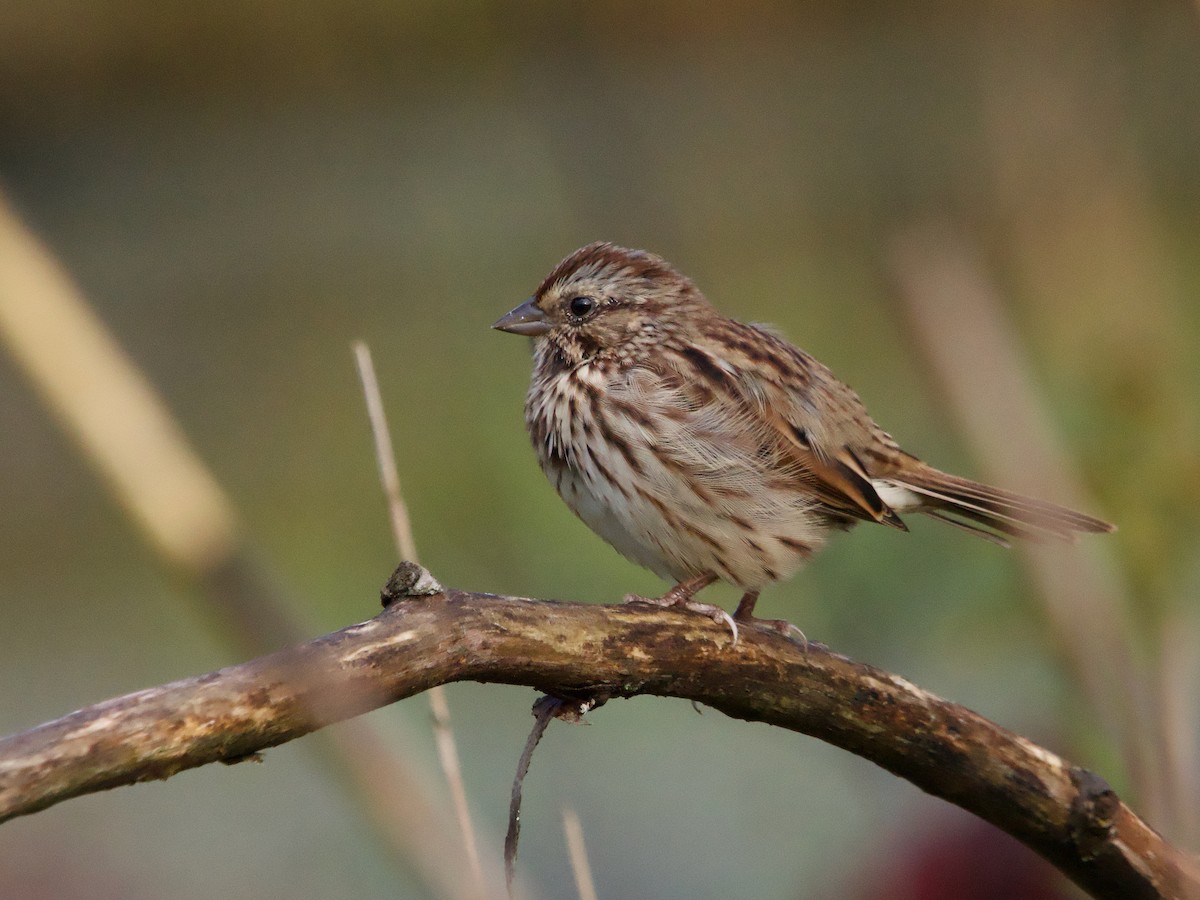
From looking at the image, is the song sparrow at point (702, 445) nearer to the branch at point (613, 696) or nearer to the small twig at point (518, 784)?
the branch at point (613, 696)

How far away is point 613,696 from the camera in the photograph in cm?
151

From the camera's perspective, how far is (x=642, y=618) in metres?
1.54

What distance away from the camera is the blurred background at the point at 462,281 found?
341cm

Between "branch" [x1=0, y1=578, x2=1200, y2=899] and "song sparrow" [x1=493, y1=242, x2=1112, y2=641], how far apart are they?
513mm

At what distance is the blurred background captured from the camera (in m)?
3.41

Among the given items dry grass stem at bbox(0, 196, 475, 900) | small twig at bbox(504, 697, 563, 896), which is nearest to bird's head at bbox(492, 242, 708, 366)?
small twig at bbox(504, 697, 563, 896)

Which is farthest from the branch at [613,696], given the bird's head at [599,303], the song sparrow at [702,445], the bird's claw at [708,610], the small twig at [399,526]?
the bird's head at [599,303]

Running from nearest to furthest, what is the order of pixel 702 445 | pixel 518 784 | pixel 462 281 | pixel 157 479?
pixel 157 479, pixel 518 784, pixel 702 445, pixel 462 281

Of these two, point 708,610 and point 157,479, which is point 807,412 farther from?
point 157,479

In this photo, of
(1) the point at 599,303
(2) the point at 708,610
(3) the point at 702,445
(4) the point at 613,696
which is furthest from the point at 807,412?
(4) the point at 613,696

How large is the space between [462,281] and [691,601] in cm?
288

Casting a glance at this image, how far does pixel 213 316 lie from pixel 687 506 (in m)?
2.79

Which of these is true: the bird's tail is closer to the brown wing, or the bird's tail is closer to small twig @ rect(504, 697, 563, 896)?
the brown wing

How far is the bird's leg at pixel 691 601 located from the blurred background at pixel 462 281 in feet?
1.42
